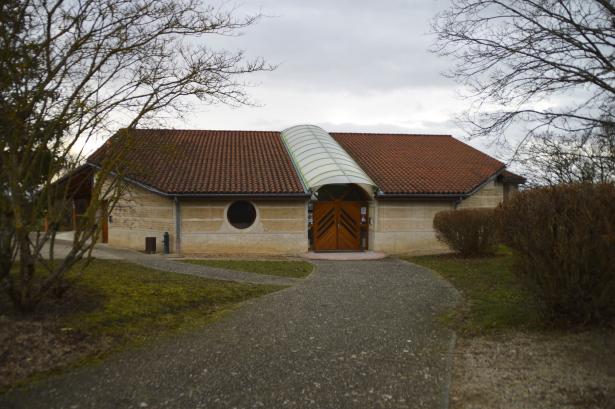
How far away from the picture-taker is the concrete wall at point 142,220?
18.4 meters

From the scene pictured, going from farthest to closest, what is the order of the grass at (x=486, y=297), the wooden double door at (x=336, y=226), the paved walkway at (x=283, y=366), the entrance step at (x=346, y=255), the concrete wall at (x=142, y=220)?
the wooden double door at (x=336, y=226) → the concrete wall at (x=142, y=220) → the entrance step at (x=346, y=255) → the grass at (x=486, y=297) → the paved walkway at (x=283, y=366)

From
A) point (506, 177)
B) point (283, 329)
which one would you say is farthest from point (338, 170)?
point (283, 329)

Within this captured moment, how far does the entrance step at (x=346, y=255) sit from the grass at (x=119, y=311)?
22.5ft

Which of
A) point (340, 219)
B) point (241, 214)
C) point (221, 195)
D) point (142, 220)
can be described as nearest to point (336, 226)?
point (340, 219)

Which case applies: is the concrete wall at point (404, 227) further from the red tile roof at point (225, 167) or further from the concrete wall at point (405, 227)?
the red tile roof at point (225, 167)

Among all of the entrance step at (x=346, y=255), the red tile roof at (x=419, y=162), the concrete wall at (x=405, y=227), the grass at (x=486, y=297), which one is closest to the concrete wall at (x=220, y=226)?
the entrance step at (x=346, y=255)

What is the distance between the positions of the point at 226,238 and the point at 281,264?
4.13 meters

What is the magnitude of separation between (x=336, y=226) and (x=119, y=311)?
44.3ft

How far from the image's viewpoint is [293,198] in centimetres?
1873

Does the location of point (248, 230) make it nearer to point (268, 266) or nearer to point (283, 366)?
point (268, 266)

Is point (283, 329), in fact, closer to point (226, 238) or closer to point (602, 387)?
point (602, 387)

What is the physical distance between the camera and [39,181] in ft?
22.9

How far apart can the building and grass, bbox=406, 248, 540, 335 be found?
4.51m

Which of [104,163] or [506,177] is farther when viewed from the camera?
[506,177]
